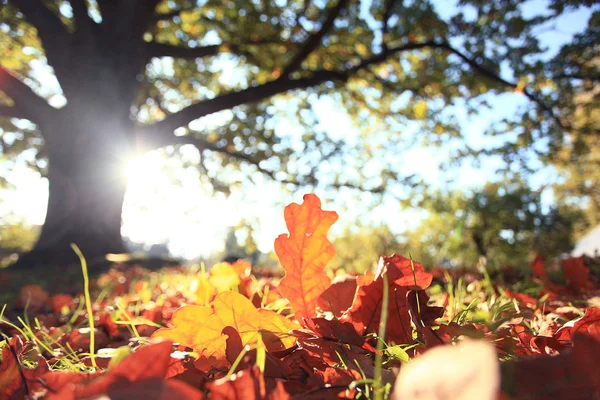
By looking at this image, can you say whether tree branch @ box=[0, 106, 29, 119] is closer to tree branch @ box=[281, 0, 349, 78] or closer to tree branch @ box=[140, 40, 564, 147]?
tree branch @ box=[140, 40, 564, 147]

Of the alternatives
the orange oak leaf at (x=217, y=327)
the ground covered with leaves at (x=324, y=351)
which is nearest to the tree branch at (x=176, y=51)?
the ground covered with leaves at (x=324, y=351)

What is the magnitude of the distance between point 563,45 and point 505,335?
17.7 feet

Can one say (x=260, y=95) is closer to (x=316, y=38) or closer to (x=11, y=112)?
(x=316, y=38)

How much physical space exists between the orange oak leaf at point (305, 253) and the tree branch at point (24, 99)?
6.82 metres

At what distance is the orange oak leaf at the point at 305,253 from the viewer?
0.75 metres

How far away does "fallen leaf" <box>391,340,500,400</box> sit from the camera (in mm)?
264

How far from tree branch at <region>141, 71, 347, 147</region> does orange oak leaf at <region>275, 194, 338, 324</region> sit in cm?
610

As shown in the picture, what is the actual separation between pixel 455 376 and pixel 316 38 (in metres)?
6.32

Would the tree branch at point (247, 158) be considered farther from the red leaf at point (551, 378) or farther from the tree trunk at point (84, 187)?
the red leaf at point (551, 378)

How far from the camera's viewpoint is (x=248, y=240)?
27.6 ft

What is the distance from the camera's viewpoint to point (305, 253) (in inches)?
30.5

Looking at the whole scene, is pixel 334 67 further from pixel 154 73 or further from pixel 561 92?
pixel 154 73

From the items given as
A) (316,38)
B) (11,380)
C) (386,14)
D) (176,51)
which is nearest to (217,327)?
(11,380)

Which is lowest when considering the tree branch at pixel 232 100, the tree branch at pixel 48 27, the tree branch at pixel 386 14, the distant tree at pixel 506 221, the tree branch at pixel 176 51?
the distant tree at pixel 506 221
